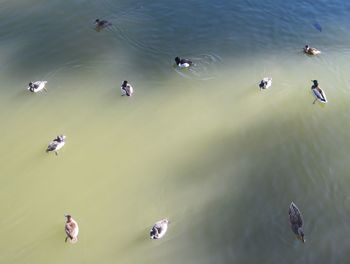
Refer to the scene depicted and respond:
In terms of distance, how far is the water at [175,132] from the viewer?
32.8 ft

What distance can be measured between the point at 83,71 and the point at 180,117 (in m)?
4.51

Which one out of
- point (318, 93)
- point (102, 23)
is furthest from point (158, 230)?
point (102, 23)

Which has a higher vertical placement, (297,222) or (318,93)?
(318,93)

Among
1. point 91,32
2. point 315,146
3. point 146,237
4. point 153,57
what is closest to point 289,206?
point 315,146

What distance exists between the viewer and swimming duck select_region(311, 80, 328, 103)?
13680 mm

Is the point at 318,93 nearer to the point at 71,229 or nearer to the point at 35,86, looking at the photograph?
the point at 71,229

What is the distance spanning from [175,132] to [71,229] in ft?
15.2

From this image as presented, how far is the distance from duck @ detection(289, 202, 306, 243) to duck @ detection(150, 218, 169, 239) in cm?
313

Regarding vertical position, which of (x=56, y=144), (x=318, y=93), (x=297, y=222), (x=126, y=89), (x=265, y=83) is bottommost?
(x=297, y=222)

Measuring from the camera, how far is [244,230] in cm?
1004

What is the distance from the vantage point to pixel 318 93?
13.8m

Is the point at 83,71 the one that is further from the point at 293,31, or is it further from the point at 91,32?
the point at 293,31

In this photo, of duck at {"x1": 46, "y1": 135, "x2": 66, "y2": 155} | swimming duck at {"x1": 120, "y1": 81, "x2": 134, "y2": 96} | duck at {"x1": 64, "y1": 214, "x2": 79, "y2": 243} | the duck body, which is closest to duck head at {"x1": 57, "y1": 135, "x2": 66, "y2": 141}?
duck at {"x1": 46, "y1": 135, "x2": 66, "y2": 155}

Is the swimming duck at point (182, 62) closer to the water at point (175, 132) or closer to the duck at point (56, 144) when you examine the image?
the water at point (175, 132)
